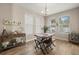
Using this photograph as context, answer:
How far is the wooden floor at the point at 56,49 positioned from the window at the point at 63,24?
0.24m

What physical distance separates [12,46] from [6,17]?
0.58m

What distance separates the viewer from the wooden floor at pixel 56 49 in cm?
218

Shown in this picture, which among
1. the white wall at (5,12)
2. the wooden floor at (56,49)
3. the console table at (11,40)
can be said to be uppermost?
the white wall at (5,12)

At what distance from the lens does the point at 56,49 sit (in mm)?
2191

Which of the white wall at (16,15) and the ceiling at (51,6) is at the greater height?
the ceiling at (51,6)

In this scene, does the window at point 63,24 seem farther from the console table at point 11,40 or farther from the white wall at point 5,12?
the white wall at point 5,12

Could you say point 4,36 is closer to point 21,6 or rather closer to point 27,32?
point 27,32

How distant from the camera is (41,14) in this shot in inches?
86.9

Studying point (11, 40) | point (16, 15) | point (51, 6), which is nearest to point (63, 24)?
point (51, 6)

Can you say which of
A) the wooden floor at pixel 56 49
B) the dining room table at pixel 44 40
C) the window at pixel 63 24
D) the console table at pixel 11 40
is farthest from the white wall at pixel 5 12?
the window at pixel 63 24

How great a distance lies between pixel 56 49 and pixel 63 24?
0.52 meters

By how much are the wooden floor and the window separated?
240 millimetres

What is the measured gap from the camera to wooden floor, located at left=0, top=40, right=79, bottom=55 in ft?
7.15
